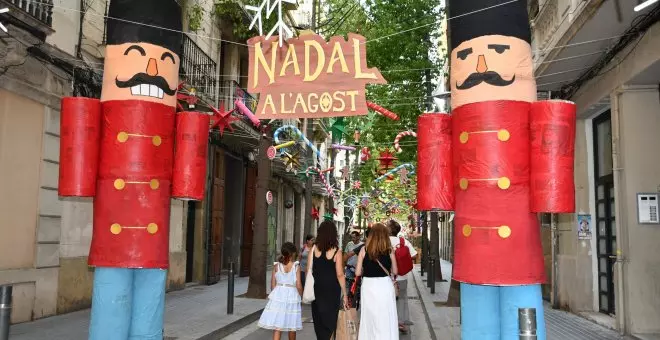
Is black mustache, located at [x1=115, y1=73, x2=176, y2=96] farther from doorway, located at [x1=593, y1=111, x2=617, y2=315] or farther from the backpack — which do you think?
doorway, located at [x1=593, y1=111, x2=617, y2=315]

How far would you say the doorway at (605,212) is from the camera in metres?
10.8

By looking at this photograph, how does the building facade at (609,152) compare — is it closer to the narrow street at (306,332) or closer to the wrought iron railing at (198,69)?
the narrow street at (306,332)

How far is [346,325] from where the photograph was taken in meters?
6.59

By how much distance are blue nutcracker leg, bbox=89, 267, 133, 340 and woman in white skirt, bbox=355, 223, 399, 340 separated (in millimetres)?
2668

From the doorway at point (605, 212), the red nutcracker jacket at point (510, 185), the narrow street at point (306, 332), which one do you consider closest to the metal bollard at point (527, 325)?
the red nutcracker jacket at point (510, 185)

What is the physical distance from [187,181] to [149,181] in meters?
0.39

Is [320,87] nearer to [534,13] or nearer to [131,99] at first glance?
[131,99]

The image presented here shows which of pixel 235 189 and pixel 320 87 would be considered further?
pixel 235 189

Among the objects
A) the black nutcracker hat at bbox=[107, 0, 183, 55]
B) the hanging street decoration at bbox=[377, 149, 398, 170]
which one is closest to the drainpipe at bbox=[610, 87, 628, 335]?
the black nutcracker hat at bbox=[107, 0, 183, 55]

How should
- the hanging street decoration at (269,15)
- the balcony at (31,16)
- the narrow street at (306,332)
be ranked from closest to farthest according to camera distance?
the hanging street decoration at (269,15) → the balcony at (31,16) → the narrow street at (306,332)

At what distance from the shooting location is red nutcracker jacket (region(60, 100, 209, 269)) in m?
5.28

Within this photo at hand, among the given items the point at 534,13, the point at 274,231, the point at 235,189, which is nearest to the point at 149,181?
the point at 534,13

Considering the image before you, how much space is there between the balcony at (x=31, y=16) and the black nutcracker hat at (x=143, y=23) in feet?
11.1

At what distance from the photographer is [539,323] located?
4.59 metres
